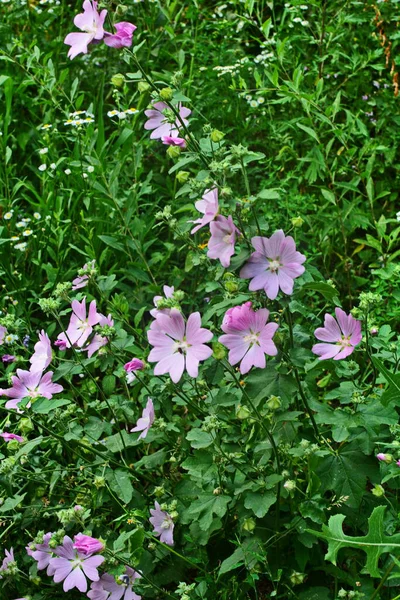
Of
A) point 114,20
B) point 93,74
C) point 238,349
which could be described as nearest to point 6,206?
point 93,74

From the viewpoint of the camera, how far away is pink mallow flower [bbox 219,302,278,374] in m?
1.40

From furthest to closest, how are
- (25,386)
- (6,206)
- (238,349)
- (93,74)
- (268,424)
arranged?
1. (93,74)
2. (6,206)
3. (25,386)
4. (268,424)
5. (238,349)

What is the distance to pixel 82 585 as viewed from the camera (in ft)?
5.22

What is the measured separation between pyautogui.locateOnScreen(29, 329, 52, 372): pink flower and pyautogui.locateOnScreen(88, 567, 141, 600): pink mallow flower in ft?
1.42

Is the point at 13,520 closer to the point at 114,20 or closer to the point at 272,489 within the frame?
the point at 272,489

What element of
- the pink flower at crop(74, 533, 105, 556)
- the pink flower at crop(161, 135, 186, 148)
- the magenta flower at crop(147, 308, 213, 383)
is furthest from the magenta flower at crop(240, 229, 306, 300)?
the pink flower at crop(74, 533, 105, 556)

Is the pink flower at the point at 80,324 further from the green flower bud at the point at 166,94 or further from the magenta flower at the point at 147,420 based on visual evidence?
the green flower bud at the point at 166,94

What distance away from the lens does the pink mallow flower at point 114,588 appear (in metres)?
1.59

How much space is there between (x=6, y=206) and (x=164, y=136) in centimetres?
124

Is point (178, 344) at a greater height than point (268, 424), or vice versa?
point (178, 344)

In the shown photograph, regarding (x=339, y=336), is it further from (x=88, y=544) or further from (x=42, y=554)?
(x=42, y=554)

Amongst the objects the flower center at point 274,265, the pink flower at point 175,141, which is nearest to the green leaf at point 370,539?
the flower center at point 274,265

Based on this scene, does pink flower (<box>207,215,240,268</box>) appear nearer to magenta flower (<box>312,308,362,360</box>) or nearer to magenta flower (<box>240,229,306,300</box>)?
magenta flower (<box>240,229,306,300</box>)

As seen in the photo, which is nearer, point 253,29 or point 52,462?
point 52,462
